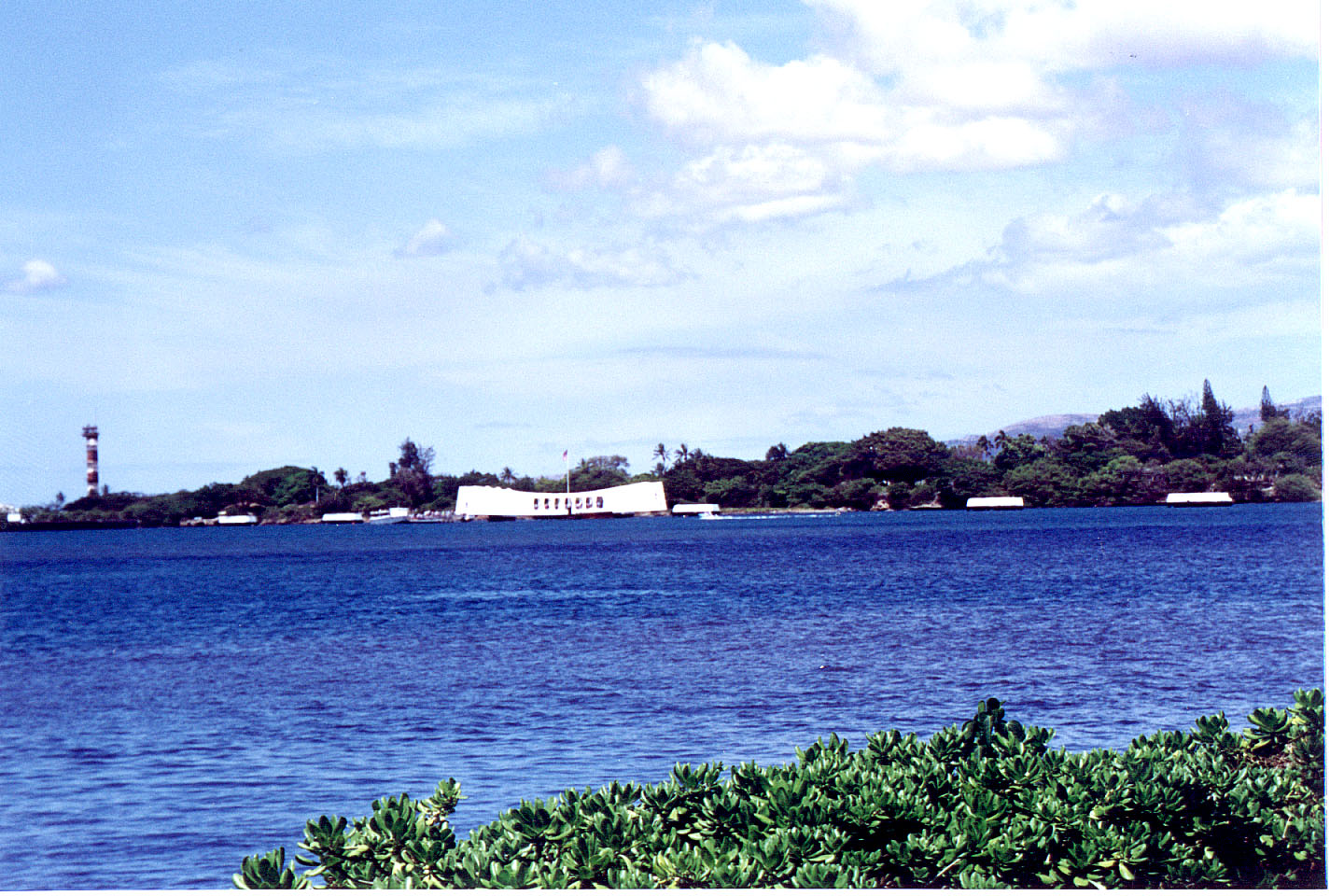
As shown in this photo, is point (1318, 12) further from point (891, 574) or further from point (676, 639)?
point (891, 574)

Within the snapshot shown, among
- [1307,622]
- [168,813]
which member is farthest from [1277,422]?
[168,813]

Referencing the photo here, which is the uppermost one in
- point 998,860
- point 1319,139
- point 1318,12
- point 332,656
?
point 1318,12

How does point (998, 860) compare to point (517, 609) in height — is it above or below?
above

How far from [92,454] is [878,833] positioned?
11301cm

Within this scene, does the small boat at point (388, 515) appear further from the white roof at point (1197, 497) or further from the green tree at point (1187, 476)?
the white roof at point (1197, 497)

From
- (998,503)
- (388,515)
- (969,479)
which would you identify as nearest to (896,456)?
(969,479)

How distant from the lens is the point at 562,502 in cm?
14188

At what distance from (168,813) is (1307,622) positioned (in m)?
31.4

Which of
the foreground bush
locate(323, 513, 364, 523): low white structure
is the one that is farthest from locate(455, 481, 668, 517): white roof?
the foreground bush

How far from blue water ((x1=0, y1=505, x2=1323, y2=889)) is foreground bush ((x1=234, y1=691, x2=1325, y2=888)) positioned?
17.0 ft

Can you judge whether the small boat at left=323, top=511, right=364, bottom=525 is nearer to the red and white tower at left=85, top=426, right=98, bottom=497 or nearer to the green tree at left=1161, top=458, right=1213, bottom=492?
the red and white tower at left=85, top=426, right=98, bottom=497

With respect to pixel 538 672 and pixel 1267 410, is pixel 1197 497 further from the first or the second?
pixel 538 672

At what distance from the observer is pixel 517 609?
4278cm

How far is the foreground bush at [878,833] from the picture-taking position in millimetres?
4266
